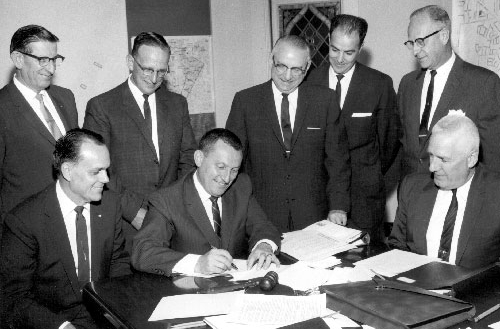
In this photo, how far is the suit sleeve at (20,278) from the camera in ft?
7.25

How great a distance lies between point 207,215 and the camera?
8.64 ft

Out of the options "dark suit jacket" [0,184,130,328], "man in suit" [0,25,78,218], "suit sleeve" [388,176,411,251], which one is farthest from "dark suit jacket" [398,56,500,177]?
"man in suit" [0,25,78,218]

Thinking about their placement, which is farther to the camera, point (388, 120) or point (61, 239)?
point (388, 120)

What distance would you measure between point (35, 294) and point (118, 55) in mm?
2640

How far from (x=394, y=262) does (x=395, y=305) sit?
0.57 metres

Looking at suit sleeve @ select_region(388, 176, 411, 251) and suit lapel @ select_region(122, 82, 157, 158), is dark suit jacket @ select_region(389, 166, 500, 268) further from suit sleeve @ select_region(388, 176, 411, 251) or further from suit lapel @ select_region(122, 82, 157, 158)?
suit lapel @ select_region(122, 82, 157, 158)

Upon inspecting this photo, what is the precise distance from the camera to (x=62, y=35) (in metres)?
4.26

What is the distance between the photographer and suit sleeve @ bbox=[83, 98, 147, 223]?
3068mm

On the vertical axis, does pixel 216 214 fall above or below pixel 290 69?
below

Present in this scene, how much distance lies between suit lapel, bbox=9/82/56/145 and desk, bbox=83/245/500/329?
3.48ft

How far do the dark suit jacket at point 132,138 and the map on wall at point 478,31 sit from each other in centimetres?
256

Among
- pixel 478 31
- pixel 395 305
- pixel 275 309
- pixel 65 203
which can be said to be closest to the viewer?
pixel 395 305

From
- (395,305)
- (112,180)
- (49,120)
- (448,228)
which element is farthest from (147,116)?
(395,305)

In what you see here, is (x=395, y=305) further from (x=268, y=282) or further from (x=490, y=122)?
(x=490, y=122)
